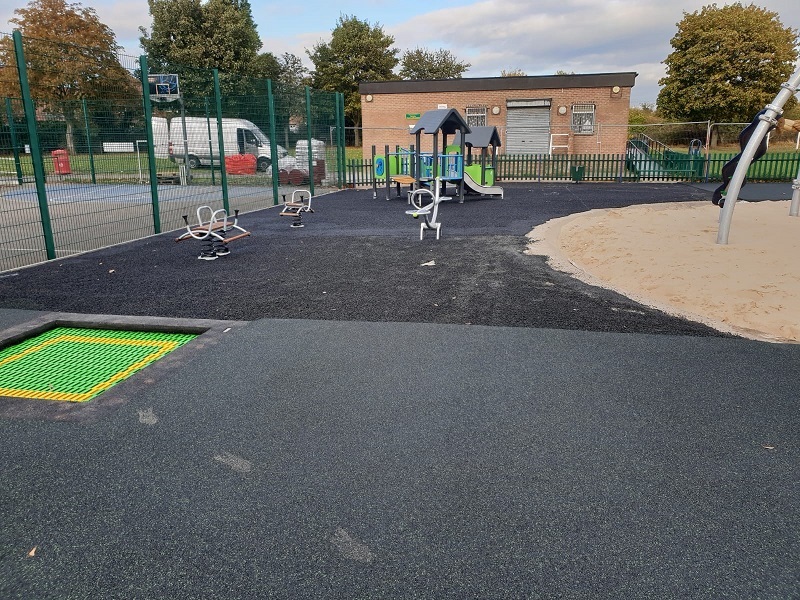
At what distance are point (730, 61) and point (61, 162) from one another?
40.6 metres

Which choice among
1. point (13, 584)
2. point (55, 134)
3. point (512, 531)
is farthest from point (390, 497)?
point (55, 134)

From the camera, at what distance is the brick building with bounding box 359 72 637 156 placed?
3072cm

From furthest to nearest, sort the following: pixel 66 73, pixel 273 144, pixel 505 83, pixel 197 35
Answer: pixel 197 35
pixel 505 83
pixel 273 144
pixel 66 73

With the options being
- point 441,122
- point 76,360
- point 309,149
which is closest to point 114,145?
point 76,360

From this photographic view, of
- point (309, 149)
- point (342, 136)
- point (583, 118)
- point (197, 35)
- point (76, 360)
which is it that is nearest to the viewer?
point (76, 360)

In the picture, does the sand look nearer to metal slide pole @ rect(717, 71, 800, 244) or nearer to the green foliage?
metal slide pole @ rect(717, 71, 800, 244)

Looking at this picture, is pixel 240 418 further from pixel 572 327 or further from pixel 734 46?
pixel 734 46

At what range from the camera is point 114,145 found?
416 inches

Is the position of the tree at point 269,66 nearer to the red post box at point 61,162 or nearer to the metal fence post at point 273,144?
the metal fence post at point 273,144

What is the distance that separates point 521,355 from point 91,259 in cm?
707

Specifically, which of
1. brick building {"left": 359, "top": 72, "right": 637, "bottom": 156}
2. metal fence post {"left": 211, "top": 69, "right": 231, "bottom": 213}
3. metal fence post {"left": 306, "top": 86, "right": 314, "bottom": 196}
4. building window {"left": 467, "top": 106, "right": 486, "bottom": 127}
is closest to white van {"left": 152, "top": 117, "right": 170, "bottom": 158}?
metal fence post {"left": 211, "top": 69, "right": 231, "bottom": 213}

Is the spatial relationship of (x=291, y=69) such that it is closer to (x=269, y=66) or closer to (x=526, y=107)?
(x=269, y=66)

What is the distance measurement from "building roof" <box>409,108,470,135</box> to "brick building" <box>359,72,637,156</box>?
13327mm

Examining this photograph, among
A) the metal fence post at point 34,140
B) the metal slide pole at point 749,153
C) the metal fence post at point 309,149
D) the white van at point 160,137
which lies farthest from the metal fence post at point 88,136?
the metal slide pole at point 749,153
